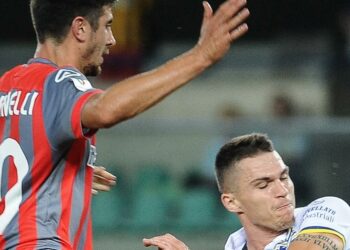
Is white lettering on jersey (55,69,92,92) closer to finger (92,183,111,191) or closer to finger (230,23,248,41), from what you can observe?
finger (230,23,248,41)

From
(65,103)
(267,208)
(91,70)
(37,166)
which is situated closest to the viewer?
(65,103)

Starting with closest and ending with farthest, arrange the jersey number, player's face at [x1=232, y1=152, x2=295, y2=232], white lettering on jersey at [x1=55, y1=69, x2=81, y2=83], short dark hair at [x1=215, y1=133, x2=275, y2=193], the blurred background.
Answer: white lettering on jersey at [x1=55, y1=69, x2=81, y2=83] → the jersey number → player's face at [x1=232, y1=152, x2=295, y2=232] → short dark hair at [x1=215, y1=133, x2=275, y2=193] → the blurred background

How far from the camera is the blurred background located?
26.7 ft

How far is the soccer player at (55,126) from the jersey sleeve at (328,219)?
88cm

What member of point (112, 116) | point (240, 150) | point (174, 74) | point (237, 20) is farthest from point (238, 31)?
point (240, 150)

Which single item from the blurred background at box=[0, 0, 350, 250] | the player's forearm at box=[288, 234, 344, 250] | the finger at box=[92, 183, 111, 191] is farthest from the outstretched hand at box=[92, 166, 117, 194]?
the blurred background at box=[0, 0, 350, 250]

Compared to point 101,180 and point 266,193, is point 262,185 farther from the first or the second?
point 101,180

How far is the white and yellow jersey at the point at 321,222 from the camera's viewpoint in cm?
423

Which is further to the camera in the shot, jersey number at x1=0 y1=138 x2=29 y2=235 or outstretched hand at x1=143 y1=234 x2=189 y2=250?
outstretched hand at x1=143 y1=234 x2=189 y2=250

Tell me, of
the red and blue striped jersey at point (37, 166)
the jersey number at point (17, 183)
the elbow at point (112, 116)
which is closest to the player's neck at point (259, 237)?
the red and blue striped jersey at point (37, 166)

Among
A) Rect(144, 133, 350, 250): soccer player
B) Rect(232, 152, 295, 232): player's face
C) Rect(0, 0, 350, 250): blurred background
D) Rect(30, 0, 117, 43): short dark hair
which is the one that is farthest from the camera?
Rect(0, 0, 350, 250): blurred background

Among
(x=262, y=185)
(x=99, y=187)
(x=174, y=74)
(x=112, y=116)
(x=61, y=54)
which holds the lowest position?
(x=262, y=185)

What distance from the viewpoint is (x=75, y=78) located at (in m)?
3.84

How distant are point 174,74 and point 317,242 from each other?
1.02 m
